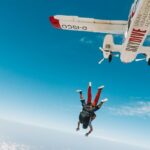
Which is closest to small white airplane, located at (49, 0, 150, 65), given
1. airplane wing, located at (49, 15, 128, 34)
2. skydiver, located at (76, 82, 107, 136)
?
airplane wing, located at (49, 15, 128, 34)

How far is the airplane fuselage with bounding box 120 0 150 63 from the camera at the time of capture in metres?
13.7

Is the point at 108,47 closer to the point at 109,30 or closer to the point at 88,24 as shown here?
the point at 109,30

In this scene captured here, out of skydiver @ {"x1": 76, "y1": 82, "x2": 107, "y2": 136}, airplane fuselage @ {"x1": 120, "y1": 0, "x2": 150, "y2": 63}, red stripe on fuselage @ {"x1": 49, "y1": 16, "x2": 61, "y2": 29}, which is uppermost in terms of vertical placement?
red stripe on fuselage @ {"x1": 49, "y1": 16, "x2": 61, "y2": 29}

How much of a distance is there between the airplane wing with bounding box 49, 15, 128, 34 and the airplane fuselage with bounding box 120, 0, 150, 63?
2.92m

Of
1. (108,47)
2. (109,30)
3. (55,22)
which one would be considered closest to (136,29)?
(108,47)

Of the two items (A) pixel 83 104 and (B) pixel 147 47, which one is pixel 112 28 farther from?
(A) pixel 83 104

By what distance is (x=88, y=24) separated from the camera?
845 inches

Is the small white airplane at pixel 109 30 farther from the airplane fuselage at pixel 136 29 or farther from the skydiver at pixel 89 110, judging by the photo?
the skydiver at pixel 89 110

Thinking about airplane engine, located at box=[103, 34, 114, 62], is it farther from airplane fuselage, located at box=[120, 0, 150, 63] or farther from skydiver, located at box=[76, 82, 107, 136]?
skydiver, located at box=[76, 82, 107, 136]

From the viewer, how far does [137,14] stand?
1413 centimetres

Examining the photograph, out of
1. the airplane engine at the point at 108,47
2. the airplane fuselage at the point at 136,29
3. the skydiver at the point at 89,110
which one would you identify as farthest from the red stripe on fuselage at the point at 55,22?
the skydiver at the point at 89,110

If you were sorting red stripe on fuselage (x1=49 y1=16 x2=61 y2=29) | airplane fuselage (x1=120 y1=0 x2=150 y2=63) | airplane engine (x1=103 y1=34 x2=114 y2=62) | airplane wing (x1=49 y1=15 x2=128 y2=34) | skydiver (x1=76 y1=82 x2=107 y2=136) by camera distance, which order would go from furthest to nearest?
red stripe on fuselage (x1=49 y1=16 x2=61 y2=29) → airplane wing (x1=49 y1=15 x2=128 y2=34) → airplane engine (x1=103 y1=34 x2=114 y2=62) → airplane fuselage (x1=120 y1=0 x2=150 y2=63) → skydiver (x1=76 y1=82 x2=107 y2=136)

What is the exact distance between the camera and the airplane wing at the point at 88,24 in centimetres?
2119

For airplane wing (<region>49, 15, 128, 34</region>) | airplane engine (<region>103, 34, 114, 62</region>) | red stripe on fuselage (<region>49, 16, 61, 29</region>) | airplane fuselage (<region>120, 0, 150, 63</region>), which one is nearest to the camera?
airplane fuselage (<region>120, 0, 150, 63</region>)
